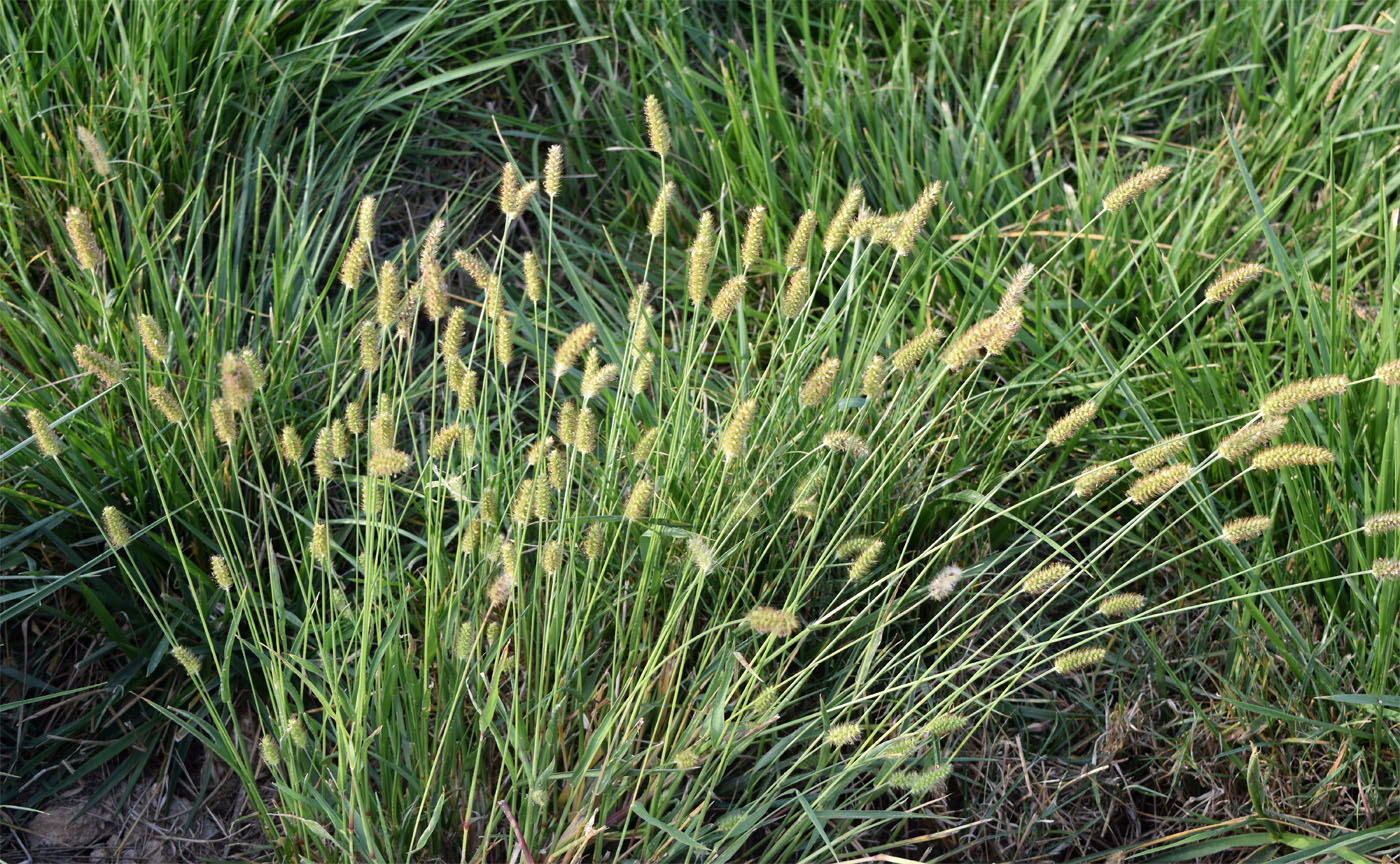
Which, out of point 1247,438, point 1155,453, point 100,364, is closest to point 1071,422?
point 1155,453

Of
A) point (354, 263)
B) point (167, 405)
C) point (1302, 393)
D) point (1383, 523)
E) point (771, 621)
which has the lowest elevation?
point (1383, 523)

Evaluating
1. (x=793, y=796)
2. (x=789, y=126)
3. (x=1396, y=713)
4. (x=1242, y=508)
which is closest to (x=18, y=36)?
(x=789, y=126)

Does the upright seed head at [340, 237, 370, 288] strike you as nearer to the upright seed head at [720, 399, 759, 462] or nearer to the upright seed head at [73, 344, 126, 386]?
the upright seed head at [73, 344, 126, 386]

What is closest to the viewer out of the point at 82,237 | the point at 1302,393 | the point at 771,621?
the point at 771,621

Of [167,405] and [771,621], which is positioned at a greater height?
[167,405]

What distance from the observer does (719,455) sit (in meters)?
2.08

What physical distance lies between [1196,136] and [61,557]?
2996mm

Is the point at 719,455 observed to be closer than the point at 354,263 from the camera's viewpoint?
No

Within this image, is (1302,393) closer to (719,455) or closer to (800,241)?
(800,241)

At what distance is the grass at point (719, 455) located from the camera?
193cm

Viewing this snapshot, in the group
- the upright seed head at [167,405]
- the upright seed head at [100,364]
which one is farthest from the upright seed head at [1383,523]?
the upright seed head at [100,364]

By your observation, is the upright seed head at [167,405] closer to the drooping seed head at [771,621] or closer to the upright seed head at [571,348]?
the upright seed head at [571,348]

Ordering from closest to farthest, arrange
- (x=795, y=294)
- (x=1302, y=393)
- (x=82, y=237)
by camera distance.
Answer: (x=1302, y=393) → (x=82, y=237) → (x=795, y=294)

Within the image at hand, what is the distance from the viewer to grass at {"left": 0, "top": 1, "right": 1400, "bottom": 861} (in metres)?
1.93
